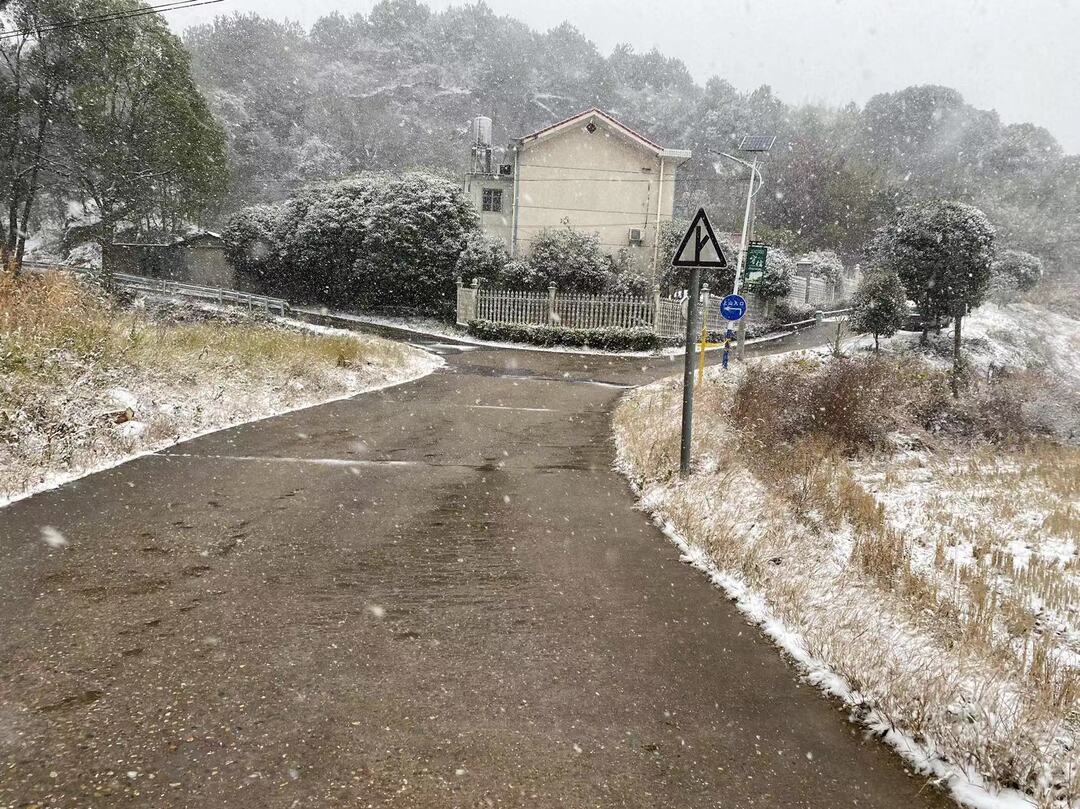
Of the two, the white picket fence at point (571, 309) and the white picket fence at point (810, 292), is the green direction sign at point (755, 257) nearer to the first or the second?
the white picket fence at point (571, 309)

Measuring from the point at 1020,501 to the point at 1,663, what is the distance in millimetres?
9136

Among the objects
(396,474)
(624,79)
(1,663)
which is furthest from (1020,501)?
(624,79)

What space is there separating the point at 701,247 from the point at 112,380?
701 cm

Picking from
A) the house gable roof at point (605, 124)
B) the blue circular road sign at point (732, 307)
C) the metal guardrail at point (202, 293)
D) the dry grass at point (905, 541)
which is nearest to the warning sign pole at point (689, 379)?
the dry grass at point (905, 541)

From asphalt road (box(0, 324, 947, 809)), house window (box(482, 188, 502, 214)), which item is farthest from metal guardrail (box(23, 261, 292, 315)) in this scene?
asphalt road (box(0, 324, 947, 809))

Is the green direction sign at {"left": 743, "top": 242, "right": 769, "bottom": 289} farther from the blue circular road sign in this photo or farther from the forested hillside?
the forested hillside

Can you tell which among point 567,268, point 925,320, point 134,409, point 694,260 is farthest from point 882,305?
point 134,409

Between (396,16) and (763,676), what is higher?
(396,16)

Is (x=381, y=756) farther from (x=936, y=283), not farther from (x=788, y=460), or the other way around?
(x=936, y=283)

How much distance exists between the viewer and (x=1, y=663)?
289 cm

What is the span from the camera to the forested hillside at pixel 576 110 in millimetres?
47719

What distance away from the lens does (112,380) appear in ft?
25.6

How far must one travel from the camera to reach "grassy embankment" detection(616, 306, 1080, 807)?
9.36 feet

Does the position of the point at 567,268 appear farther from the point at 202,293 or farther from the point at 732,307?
the point at 202,293
